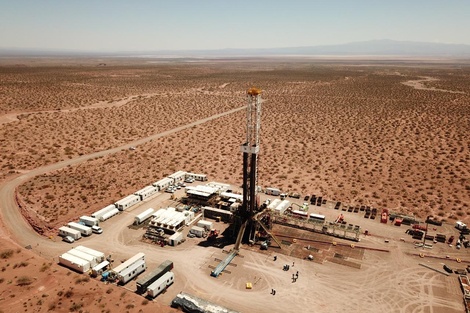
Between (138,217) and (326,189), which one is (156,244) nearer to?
(138,217)

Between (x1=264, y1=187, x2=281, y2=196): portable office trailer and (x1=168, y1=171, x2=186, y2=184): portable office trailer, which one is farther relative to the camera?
(x1=168, y1=171, x2=186, y2=184): portable office trailer

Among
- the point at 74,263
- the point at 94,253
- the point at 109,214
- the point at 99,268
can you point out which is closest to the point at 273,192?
the point at 109,214

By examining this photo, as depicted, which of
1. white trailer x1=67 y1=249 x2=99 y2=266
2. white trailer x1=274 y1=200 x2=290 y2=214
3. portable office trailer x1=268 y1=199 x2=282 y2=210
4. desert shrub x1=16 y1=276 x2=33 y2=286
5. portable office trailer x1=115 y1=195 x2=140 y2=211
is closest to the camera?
desert shrub x1=16 y1=276 x2=33 y2=286

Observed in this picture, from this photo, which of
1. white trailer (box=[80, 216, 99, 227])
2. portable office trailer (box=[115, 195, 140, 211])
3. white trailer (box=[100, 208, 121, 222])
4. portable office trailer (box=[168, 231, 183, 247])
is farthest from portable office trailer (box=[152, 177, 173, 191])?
portable office trailer (box=[168, 231, 183, 247])

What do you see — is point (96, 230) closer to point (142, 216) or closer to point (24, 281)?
point (142, 216)

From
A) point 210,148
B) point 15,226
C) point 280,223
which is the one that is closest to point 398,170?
point 280,223

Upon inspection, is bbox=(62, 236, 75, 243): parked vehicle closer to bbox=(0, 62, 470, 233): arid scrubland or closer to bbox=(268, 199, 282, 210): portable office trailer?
bbox=(0, 62, 470, 233): arid scrubland
